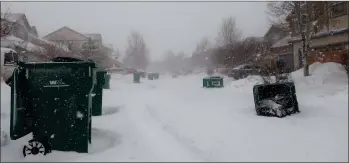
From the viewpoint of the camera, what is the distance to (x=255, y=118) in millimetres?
6996

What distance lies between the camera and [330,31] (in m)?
17.3

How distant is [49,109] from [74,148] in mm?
716

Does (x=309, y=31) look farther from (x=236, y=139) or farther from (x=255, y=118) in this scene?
(x=236, y=139)

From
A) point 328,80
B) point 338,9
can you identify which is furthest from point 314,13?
point 328,80

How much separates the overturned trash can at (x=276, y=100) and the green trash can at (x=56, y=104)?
4.25m

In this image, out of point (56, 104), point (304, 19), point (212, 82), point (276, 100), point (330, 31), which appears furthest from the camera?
point (212, 82)

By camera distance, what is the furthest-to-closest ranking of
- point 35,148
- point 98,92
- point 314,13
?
point 314,13 < point 98,92 < point 35,148

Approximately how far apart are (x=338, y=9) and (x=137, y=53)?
52310 mm

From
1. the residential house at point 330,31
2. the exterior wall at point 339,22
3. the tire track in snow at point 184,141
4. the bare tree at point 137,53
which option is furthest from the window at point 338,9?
the bare tree at point 137,53

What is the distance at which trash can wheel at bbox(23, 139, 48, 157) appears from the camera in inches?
189

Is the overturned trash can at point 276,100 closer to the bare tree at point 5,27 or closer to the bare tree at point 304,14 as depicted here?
the bare tree at point 304,14

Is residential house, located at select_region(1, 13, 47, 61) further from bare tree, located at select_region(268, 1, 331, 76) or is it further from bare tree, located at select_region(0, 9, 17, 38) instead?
bare tree, located at select_region(268, 1, 331, 76)

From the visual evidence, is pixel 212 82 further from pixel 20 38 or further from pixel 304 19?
pixel 20 38

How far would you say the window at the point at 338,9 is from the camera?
16594 mm
